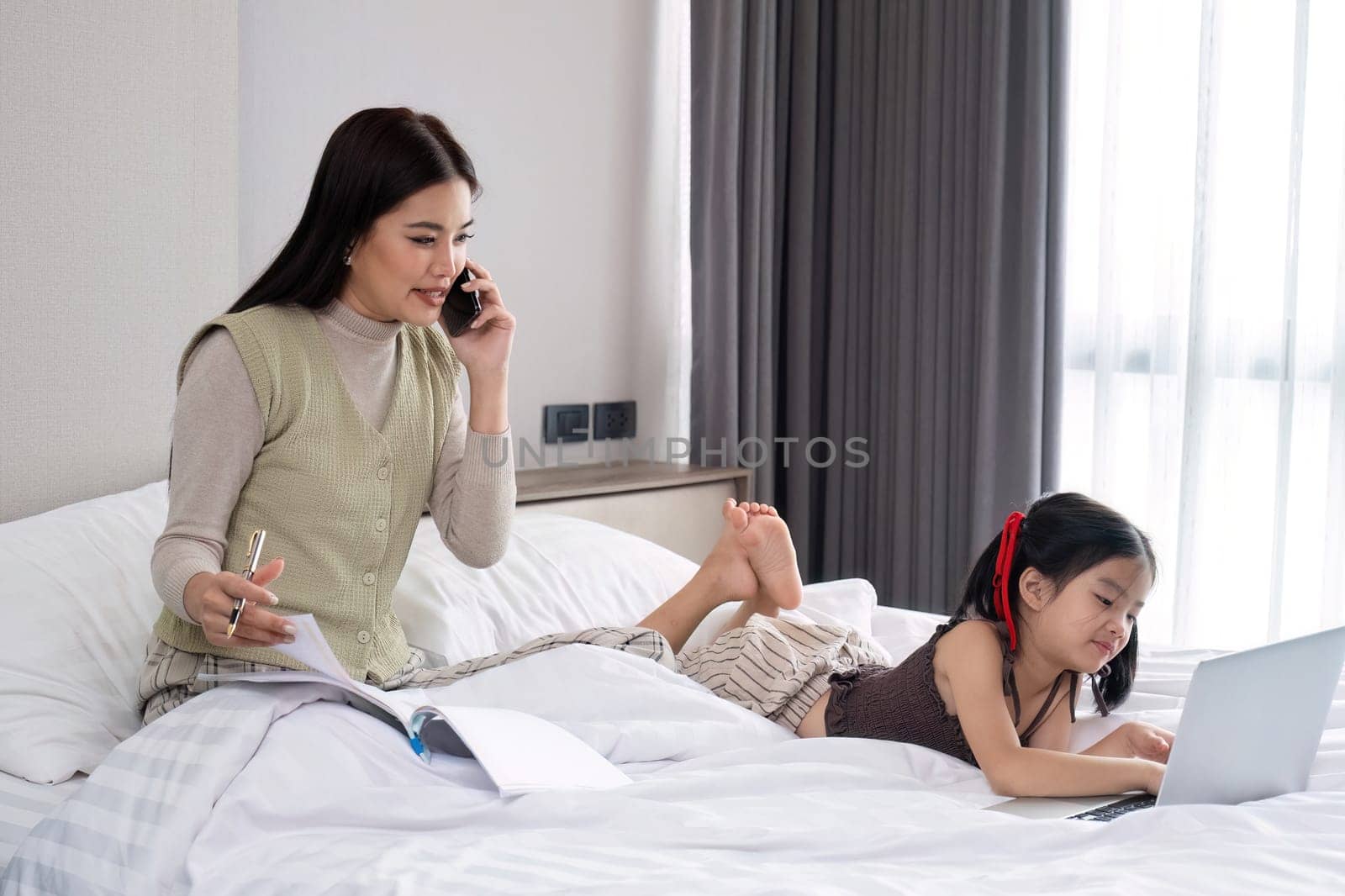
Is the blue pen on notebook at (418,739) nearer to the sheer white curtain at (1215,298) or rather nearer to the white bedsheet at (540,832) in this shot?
the white bedsheet at (540,832)

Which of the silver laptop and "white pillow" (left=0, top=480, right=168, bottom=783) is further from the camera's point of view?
"white pillow" (left=0, top=480, right=168, bottom=783)

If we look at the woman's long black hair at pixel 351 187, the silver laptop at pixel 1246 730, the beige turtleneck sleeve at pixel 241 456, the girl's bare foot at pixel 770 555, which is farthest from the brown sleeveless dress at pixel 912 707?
the woman's long black hair at pixel 351 187

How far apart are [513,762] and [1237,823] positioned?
678mm

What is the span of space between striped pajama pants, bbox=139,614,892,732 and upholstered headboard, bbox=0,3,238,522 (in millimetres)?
507

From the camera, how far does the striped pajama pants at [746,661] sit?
60.9 inches

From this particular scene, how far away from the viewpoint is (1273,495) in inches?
99.2

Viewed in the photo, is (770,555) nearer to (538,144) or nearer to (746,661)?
(746,661)

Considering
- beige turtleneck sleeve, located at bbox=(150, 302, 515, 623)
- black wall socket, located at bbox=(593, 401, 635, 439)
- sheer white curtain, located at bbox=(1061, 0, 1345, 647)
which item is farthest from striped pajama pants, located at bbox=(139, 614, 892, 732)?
black wall socket, located at bbox=(593, 401, 635, 439)

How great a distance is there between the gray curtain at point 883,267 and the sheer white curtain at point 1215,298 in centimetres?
10

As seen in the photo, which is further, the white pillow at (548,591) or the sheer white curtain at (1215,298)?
the sheer white curtain at (1215,298)

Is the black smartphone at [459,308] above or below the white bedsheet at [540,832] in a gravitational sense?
above

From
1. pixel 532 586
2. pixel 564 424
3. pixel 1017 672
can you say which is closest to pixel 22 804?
pixel 532 586

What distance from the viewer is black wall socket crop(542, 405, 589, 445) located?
114 inches

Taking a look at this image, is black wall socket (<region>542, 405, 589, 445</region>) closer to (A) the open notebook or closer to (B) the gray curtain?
(B) the gray curtain
